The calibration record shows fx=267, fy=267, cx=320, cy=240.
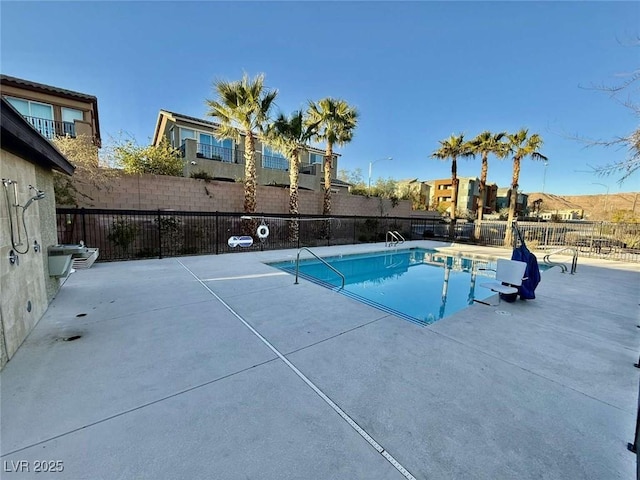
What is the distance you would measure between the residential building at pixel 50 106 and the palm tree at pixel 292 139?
750 cm

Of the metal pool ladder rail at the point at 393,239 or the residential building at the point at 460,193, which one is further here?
the residential building at the point at 460,193

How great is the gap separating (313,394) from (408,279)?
6364 mm

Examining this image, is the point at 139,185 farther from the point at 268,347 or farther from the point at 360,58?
the point at 360,58

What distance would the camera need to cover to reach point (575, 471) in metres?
1.61

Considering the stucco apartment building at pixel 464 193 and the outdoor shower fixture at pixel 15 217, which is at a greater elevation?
the stucco apartment building at pixel 464 193

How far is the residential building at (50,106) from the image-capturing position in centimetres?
1163

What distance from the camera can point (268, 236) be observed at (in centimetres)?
1208

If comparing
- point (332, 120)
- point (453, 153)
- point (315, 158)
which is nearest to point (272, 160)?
point (315, 158)

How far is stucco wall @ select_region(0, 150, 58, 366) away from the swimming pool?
178 inches

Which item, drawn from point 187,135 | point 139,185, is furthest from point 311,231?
point 187,135

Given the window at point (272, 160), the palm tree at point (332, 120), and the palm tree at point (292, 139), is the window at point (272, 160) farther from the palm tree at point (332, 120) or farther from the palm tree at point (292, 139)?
the palm tree at point (292, 139)

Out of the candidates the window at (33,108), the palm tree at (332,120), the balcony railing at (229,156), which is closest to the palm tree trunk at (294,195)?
the palm tree at (332,120)

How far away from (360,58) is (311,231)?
8193 mm

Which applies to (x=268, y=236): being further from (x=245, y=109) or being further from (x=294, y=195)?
(x=245, y=109)
